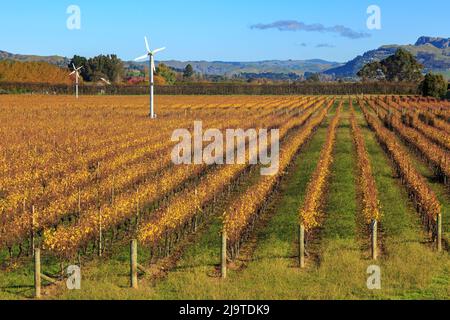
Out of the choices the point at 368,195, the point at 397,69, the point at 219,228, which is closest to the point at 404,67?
the point at 397,69

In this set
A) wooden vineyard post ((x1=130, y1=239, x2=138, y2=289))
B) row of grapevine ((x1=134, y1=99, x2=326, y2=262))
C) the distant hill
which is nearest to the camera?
wooden vineyard post ((x1=130, y1=239, x2=138, y2=289))

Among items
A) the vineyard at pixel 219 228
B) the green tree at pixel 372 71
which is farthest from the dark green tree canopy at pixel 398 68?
the vineyard at pixel 219 228

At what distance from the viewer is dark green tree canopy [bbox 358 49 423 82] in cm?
18388

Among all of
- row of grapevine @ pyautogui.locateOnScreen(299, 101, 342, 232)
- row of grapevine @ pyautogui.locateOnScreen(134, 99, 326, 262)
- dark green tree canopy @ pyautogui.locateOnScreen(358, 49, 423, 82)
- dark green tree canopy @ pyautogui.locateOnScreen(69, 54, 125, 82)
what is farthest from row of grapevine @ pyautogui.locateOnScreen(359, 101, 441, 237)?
dark green tree canopy @ pyautogui.locateOnScreen(69, 54, 125, 82)

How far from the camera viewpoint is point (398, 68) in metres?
186

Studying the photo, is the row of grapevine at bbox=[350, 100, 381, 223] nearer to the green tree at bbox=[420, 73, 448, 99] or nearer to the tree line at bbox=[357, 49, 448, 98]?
the green tree at bbox=[420, 73, 448, 99]

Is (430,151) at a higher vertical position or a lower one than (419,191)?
higher

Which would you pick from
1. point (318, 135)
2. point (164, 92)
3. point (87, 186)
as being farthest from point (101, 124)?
point (164, 92)

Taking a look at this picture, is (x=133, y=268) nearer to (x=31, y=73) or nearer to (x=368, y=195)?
(x=368, y=195)

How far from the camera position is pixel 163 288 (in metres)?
14.4

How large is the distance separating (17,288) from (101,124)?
134 ft

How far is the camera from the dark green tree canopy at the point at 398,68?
183875 millimetres

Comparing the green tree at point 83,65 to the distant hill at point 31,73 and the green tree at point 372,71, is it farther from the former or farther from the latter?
the green tree at point 372,71

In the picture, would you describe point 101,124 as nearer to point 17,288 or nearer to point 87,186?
point 87,186
